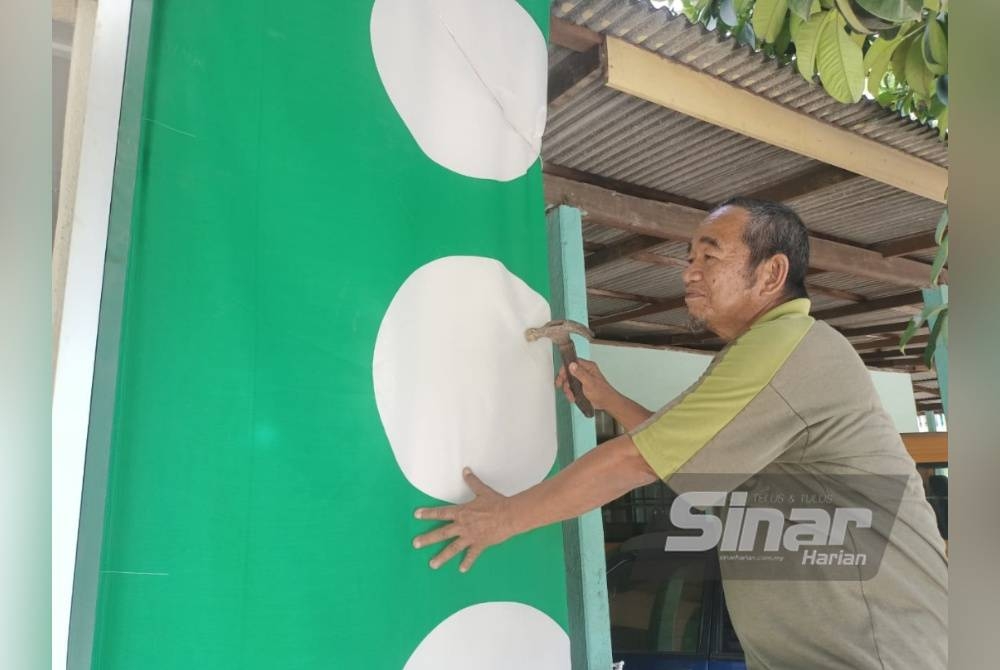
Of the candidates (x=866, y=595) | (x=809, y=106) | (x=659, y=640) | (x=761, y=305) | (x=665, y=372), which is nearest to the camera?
(x=866, y=595)

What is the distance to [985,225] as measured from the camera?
0.97 feet

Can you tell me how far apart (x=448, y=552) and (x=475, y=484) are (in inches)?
4.7

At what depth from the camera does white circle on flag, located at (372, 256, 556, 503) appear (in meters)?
1.17

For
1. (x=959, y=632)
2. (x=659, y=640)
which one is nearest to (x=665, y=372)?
(x=659, y=640)

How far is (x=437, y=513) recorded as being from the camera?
116 cm

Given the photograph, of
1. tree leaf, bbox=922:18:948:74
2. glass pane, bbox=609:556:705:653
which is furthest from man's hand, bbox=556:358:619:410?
glass pane, bbox=609:556:705:653

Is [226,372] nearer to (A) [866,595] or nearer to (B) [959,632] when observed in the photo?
(B) [959,632]

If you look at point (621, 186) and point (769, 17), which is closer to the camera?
point (769, 17)

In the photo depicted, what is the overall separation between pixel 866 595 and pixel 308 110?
1.21m

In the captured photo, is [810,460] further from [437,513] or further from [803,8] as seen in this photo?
[803,8]

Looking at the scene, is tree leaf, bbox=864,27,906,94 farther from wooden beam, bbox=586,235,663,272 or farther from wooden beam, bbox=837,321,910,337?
wooden beam, bbox=837,321,910,337

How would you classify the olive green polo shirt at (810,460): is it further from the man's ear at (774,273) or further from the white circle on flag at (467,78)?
the white circle on flag at (467,78)

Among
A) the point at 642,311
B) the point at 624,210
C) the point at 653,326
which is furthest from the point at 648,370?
the point at 624,210

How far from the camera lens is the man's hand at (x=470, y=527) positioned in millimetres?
1152
